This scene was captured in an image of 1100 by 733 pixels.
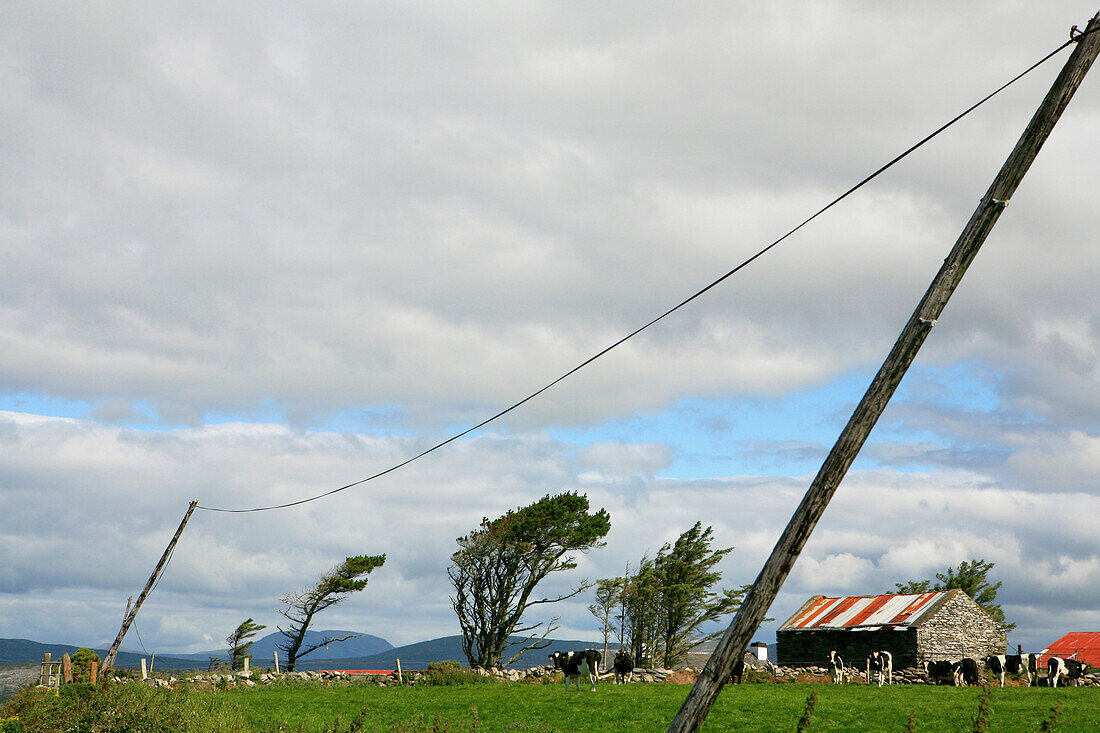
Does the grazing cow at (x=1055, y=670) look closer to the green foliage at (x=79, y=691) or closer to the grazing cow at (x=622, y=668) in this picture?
the grazing cow at (x=622, y=668)

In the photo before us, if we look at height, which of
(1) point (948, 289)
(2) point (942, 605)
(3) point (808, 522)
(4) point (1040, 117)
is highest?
(4) point (1040, 117)

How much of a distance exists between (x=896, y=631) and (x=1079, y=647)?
25.0 meters

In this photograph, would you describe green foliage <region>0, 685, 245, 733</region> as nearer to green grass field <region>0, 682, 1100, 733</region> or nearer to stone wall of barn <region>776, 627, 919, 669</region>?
green grass field <region>0, 682, 1100, 733</region>

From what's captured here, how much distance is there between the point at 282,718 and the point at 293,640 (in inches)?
1346

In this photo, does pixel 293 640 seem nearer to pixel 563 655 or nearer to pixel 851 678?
pixel 563 655

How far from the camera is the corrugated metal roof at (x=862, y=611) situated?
4853 centimetres

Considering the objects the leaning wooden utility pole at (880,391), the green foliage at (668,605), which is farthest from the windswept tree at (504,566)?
the leaning wooden utility pole at (880,391)

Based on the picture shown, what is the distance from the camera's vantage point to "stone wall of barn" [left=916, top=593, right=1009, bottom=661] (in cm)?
4650

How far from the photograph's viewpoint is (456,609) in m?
54.8

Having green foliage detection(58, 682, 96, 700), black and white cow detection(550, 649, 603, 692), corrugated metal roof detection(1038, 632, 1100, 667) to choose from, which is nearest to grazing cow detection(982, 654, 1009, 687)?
black and white cow detection(550, 649, 603, 692)

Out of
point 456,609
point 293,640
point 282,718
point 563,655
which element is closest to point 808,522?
point 282,718

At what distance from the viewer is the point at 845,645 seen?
4981cm

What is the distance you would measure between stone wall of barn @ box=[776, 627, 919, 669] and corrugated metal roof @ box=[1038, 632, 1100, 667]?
63.8ft

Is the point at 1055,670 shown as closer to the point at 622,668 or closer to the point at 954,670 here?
the point at 954,670
